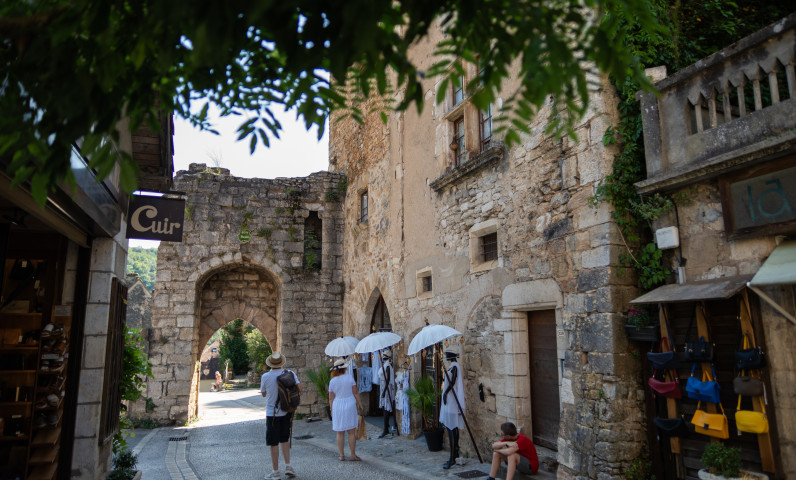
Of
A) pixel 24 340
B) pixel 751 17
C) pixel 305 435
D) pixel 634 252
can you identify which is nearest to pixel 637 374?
pixel 634 252

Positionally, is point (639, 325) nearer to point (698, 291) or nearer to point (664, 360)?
point (664, 360)

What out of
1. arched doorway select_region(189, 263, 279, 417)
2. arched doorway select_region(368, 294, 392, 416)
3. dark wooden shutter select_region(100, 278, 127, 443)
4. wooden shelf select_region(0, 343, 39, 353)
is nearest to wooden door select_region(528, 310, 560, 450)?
dark wooden shutter select_region(100, 278, 127, 443)

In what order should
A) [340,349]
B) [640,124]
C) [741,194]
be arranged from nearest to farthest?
[741,194], [640,124], [340,349]

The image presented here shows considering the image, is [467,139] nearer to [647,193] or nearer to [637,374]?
[647,193]

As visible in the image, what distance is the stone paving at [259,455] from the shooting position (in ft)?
22.1

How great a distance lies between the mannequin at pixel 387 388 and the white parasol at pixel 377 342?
29.1 inches

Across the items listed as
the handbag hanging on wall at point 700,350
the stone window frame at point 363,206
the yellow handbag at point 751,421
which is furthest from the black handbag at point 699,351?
the stone window frame at point 363,206

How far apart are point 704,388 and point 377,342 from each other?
549cm

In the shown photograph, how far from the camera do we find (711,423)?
4211 mm

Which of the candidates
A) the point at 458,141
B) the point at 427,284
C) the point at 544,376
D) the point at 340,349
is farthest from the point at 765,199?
the point at 340,349

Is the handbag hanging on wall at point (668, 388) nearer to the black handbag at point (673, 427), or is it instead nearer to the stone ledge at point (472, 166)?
the black handbag at point (673, 427)

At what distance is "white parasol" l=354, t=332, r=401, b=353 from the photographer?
881cm

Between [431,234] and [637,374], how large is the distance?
4.37 metres

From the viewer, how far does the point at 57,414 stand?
4.68 m
